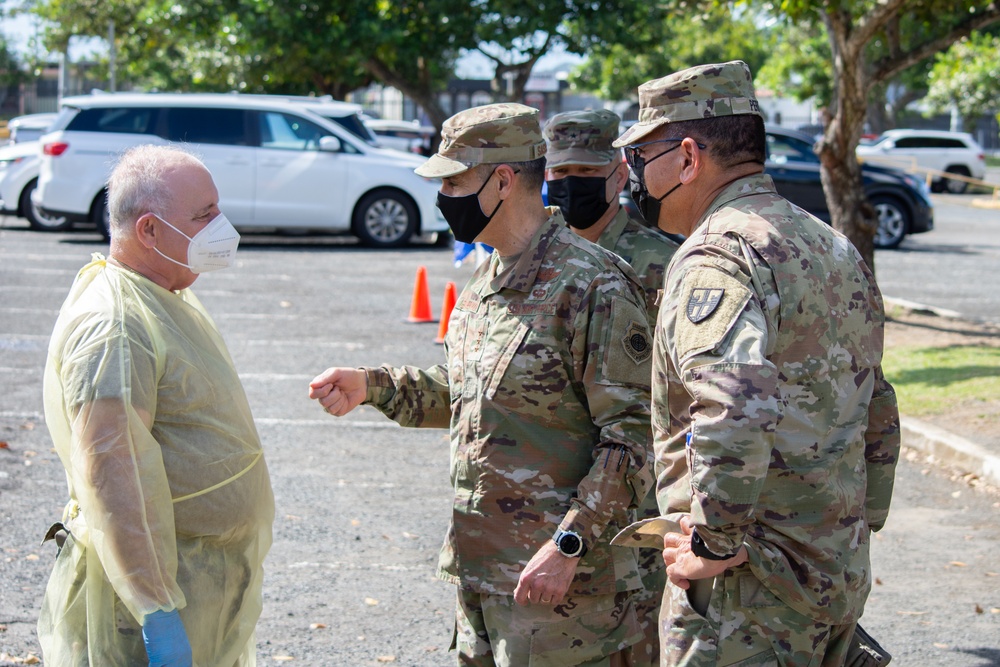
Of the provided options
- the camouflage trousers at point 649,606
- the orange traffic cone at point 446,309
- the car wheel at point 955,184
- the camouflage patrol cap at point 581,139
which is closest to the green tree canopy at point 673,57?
the car wheel at point 955,184

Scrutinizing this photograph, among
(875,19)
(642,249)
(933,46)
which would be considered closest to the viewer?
(642,249)

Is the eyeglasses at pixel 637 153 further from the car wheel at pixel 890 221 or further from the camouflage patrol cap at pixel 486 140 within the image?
the car wheel at pixel 890 221

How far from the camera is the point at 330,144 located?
1623 centimetres

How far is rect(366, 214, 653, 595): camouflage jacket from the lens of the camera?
2.92 metres

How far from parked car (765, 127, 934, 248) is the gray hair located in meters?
15.7

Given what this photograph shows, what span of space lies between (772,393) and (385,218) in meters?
14.8

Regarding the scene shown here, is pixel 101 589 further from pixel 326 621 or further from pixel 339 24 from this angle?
pixel 339 24

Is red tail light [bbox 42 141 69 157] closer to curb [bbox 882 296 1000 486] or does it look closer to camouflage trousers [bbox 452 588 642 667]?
curb [bbox 882 296 1000 486]

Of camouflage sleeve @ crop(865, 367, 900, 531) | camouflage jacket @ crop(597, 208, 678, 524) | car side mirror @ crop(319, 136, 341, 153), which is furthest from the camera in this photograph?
car side mirror @ crop(319, 136, 341, 153)

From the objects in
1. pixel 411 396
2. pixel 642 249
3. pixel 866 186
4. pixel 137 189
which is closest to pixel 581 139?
pixel 642 249

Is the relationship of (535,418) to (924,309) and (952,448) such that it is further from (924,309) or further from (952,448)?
(924,309)

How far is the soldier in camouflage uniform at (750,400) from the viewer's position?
228 centimetres

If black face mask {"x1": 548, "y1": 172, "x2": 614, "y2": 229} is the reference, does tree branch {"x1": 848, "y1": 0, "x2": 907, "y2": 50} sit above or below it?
above

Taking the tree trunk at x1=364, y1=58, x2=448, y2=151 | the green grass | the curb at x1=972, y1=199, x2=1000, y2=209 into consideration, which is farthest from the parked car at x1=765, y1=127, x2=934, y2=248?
the curb at x1=972, y1=199, x2=1000, y2=209
